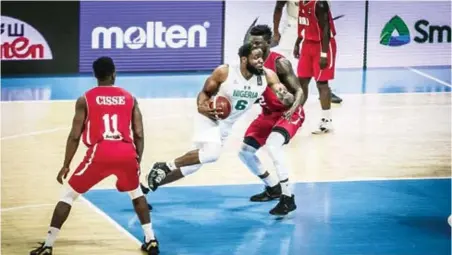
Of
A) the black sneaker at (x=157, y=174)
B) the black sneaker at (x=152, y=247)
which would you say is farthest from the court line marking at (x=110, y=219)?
the black sneaker at (x=157, y=174)

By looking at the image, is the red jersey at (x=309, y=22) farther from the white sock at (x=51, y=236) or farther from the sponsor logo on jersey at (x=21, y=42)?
the white sock at (x=51, y=236)

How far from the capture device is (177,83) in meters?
19.3

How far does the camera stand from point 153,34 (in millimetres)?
19938

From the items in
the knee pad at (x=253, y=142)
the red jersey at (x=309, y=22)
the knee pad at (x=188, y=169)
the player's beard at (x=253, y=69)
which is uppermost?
the red jersey at (x=309, y=22)

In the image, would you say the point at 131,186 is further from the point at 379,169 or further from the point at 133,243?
the point at 379,169

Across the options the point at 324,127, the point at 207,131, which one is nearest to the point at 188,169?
the point at 207,131

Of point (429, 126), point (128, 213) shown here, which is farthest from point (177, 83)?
point (128, 213)

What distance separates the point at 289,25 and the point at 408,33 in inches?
128

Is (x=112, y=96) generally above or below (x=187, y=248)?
above

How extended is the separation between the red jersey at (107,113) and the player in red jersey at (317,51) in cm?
618

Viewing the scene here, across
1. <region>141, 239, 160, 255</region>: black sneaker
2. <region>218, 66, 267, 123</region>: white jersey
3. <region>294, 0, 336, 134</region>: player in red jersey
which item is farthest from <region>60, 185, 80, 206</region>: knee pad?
<region>294, 0, 336, 134</region>: player in red jersey

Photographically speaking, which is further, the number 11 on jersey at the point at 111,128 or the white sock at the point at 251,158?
the white sock at the point at 251,158

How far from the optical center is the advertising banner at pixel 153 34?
1964 cm

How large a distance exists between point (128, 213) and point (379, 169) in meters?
3.57
